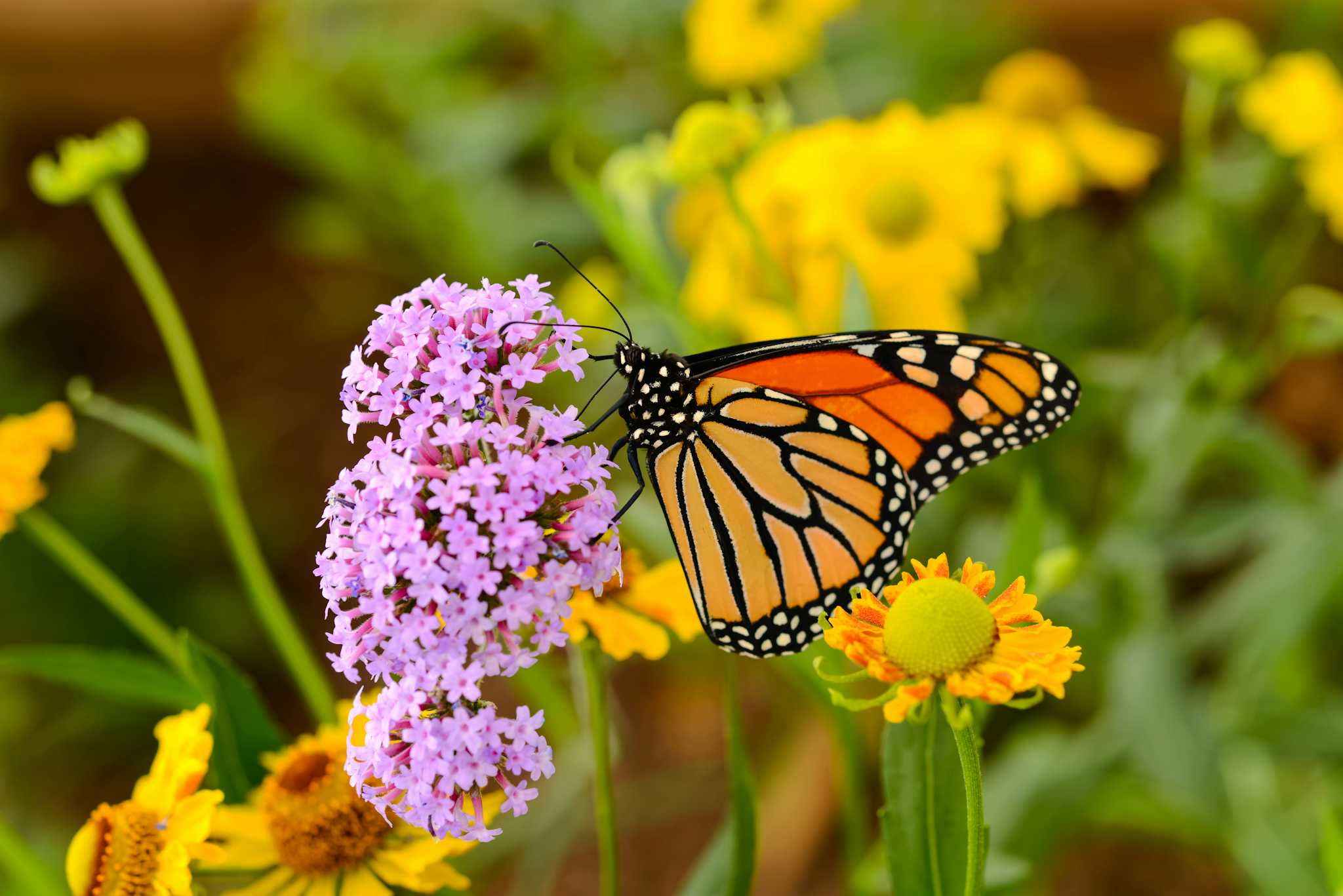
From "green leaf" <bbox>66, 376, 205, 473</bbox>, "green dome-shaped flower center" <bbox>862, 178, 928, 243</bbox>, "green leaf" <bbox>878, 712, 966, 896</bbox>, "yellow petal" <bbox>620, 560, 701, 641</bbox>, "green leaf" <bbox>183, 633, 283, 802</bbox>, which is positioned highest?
"green dome-shaped flower center" <bbox>862, 178, 928, 243</bbox>

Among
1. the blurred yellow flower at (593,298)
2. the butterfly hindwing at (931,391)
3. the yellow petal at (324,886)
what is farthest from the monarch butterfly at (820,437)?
the blurred yellow flower at (593,298)

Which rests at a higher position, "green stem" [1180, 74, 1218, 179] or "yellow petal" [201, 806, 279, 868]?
"green stem" [1180, 74, 1218, 179]

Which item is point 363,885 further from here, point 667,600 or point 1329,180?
point 1329,180

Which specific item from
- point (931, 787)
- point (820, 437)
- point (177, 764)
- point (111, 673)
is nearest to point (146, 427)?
point (111, 673)

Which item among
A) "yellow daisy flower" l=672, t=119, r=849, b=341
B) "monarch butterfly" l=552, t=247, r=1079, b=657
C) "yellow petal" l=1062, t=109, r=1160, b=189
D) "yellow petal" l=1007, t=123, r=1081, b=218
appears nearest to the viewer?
"monarch butterfly" l=552, t=247, r=1079, b=657

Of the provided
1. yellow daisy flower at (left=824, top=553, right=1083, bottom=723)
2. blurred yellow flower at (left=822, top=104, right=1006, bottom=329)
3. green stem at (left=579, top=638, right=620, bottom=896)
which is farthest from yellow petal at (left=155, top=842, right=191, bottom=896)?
blurred yellow flower at (left=822, top=104, right=1006, bottom=329)

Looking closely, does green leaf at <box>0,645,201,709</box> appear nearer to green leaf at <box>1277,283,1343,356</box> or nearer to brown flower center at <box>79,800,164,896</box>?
brown flower center at <box>79,800,164,896</box>

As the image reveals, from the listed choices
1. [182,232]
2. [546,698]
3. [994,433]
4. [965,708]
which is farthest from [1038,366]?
[182,232]

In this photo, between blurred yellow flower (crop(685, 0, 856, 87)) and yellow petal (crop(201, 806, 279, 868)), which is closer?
yellow petal (crop(201, 806, 279, 868))
